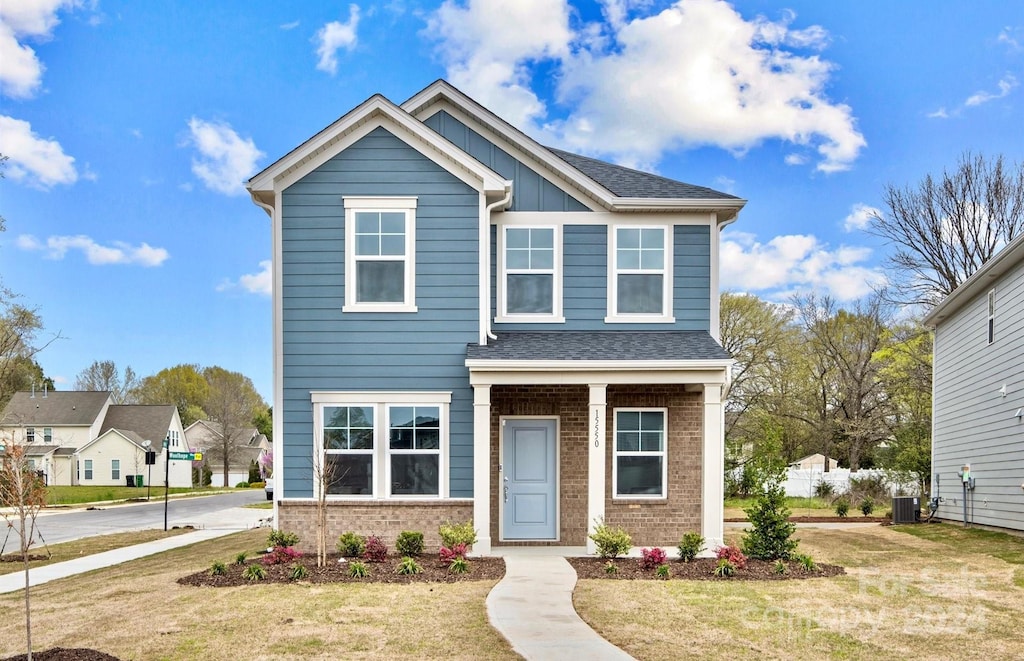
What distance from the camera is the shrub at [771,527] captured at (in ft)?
44.0

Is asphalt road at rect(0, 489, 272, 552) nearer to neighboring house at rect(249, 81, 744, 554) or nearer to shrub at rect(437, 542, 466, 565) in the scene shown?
neighboring house at rect(249, 81, 744, 554)

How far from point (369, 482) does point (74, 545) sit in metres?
9.38

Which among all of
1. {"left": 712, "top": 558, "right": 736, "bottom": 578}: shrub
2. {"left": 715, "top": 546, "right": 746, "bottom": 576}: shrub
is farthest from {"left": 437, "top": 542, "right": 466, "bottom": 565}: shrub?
{"left": 715, "top": 546, "right": 746, "bottom": 576}: shrub

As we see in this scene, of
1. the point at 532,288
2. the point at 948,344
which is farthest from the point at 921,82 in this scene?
the point at 532,288

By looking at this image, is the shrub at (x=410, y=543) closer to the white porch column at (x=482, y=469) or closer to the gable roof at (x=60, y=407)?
the white porch column at (x=482, y=469)

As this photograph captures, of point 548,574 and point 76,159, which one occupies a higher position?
point 76,159

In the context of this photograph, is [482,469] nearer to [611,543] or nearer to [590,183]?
[611,543]

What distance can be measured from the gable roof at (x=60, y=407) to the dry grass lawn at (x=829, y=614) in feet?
191

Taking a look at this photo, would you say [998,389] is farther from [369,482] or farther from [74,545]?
[74,545]

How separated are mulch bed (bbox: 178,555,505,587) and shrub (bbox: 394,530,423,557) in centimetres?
43

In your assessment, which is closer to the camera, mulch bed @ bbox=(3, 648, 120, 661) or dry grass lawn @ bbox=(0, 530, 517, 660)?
mulch bed @ bbox=(3, 648, 120, 661)

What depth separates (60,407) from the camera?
203 ft

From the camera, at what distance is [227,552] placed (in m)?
16.3

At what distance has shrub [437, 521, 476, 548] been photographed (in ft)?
44.2
